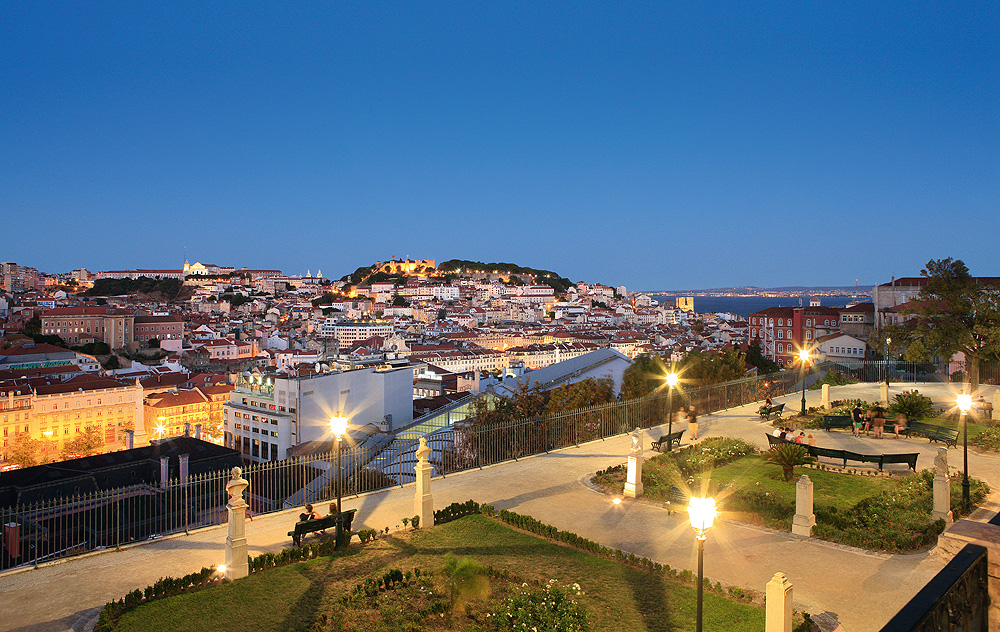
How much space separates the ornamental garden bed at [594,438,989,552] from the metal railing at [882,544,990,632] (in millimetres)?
5384

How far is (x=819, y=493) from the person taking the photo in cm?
1043

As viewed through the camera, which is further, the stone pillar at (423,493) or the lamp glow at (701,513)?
the stone pillar at (423,493)

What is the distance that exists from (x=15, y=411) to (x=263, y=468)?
49.5 meters

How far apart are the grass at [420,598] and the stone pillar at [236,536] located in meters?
0.19

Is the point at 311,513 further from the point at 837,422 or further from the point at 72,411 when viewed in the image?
the point at 72,411

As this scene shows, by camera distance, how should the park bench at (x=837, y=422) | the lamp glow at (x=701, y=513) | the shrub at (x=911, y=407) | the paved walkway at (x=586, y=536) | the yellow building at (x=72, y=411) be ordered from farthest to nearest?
the yellow building at (x=72, y=411)
the shrub at (x=911, y=407)
the park bench at (x=837, y=422)
the paved walkway at (x=586, y=536)
the lamp glow at (x=701, y=513)

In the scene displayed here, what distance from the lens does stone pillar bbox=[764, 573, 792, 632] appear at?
4.79 meters

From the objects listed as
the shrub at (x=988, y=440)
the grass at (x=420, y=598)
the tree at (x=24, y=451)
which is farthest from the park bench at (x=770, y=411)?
the tree at (x=24, y=451)

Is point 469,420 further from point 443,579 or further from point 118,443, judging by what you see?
point 118,443

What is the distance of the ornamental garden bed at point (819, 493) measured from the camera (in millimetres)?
8453

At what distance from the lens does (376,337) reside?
4168 inches

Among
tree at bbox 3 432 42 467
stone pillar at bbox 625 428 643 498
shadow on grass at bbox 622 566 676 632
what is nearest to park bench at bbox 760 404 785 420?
stone pillar at bbox 625 428 643 498

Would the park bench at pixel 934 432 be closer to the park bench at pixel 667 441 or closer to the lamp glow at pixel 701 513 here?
the park bench at pixel 667 441

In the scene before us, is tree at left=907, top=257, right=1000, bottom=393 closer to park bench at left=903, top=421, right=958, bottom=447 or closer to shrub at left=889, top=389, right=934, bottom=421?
shrub at left=889, top=389, right=934, bottom=421
